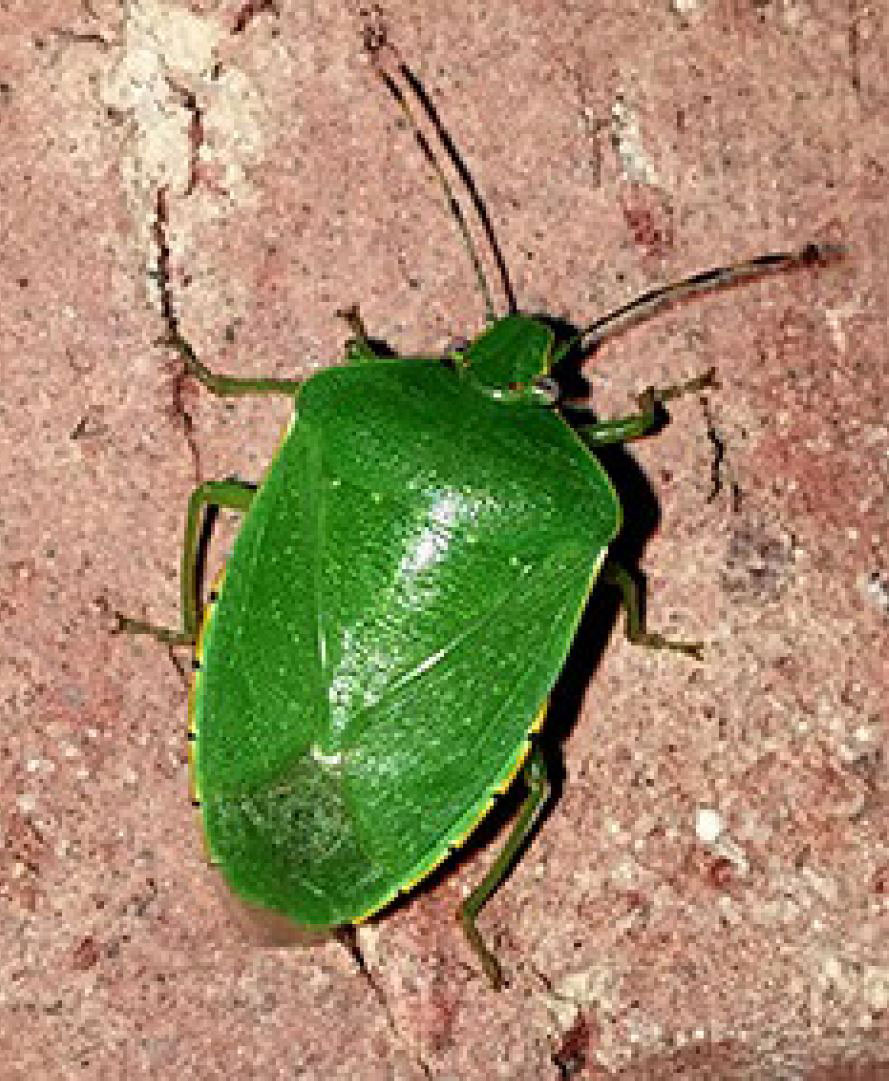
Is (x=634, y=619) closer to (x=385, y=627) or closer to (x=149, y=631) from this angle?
(x=385, y=627)

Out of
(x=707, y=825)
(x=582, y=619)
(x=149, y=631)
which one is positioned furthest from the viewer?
(x=582, y=619)

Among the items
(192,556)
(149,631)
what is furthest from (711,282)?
(149,631)

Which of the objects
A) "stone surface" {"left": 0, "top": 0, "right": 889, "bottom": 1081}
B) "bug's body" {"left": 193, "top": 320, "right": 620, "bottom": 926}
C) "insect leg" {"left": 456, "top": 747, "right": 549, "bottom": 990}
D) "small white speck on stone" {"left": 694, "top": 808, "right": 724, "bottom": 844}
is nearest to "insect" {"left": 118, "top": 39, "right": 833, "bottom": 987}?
"bug's body" {"left": 193, "top": 320, "right": 620, "bottom": 926}

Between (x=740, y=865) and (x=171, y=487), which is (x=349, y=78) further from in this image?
(x=740, y=865)

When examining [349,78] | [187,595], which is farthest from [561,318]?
[187,595]

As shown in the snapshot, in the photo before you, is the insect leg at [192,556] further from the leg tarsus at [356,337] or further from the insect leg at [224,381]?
the leg tarsus at [356,337]

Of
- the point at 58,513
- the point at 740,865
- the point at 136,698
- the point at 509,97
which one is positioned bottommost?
the point at 740,865
